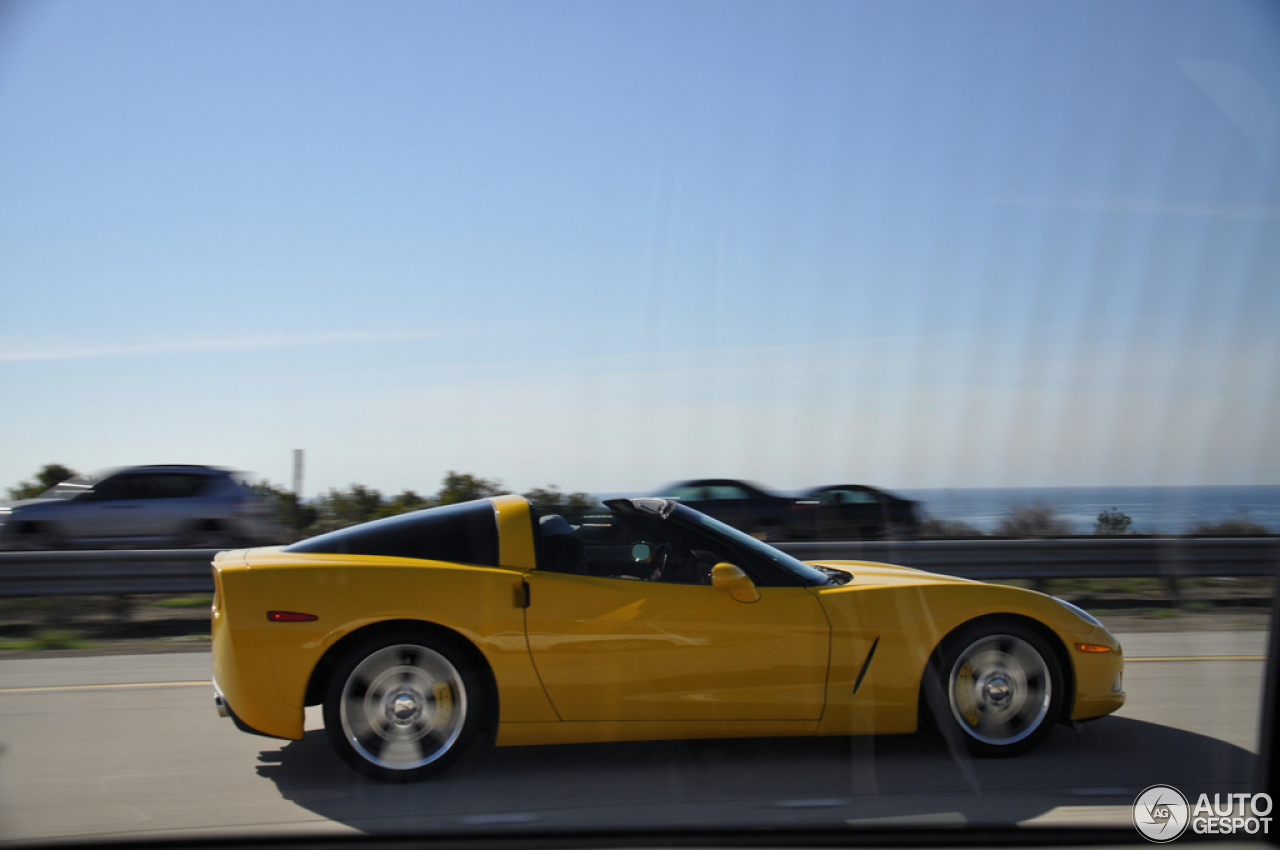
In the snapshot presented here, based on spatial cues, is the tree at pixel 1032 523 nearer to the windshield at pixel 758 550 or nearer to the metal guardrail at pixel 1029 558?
the metal guardrail at pixel 1029 558

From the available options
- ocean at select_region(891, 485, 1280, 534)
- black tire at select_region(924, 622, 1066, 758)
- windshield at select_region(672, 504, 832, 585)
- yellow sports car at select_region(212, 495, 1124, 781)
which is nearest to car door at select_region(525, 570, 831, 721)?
yellow sports car at select_region(212, 495, 1124, 781)

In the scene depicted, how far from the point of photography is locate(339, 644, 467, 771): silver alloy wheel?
144 inches

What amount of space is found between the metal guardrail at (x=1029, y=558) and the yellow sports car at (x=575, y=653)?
11.8 ft

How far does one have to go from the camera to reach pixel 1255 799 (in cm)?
296

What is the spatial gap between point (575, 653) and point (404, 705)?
69cm

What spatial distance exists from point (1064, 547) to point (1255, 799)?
5214 millimetres

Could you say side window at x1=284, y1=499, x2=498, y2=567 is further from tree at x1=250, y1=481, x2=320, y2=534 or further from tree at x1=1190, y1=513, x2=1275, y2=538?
tree at x1=1190, y1=513, x2=1275, y2=538

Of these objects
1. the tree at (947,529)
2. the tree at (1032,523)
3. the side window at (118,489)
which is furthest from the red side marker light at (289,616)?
the side window at (118,489)

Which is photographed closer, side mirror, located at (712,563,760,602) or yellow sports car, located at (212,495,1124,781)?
yellow sports car, located at (212,495,1124,781)

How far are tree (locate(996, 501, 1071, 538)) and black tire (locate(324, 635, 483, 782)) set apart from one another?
716 centimetres

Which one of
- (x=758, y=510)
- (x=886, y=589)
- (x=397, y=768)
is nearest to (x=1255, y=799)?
(x=886, y=589)

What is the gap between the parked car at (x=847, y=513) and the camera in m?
12.5

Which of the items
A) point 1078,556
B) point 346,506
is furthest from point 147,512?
point 1078,556

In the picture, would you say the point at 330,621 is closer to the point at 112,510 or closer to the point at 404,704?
the point at 404,704
